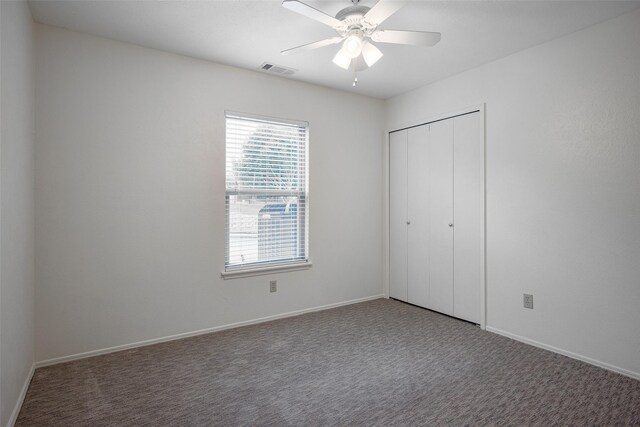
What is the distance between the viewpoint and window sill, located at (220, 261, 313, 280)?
11.5ft

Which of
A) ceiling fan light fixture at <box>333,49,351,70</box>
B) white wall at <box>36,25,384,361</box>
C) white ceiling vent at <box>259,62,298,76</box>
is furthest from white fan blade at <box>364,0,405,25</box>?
white wall at <box>36,25,384,361</box>

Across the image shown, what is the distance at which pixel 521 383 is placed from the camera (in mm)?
2432

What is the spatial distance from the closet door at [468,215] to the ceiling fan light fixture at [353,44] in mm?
1767

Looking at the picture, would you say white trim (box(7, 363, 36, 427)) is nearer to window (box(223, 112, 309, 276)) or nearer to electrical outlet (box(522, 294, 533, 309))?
window (box(223, 112, 309, 276))

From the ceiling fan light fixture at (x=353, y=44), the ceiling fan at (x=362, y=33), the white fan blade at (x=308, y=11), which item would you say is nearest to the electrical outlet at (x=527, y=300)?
the ceiling fan at (x=362, y=33)

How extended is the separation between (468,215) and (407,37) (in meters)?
2.06

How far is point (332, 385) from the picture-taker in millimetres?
2414

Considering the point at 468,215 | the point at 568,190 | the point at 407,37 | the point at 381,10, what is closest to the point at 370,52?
the point at 407,37

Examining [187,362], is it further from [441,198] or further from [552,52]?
[552,52]

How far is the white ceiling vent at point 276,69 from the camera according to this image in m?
3.49

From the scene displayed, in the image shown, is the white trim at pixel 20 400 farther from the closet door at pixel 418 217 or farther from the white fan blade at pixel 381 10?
the closet door at pixel 418 217

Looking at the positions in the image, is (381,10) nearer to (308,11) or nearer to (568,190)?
(308,11)

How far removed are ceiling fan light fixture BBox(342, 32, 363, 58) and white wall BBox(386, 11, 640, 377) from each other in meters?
1.75

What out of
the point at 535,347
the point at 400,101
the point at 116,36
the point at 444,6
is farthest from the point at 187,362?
the point at 400,101
